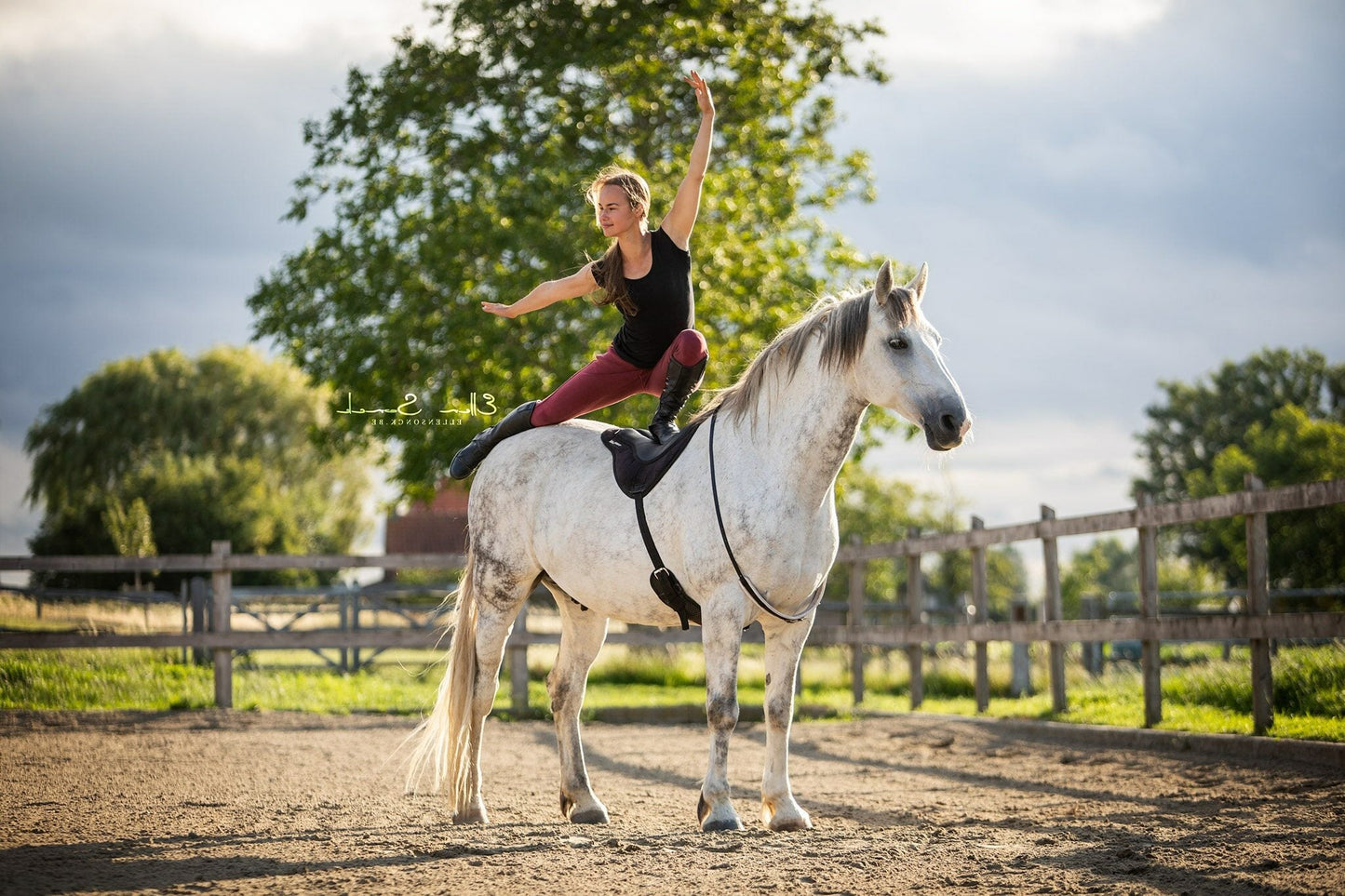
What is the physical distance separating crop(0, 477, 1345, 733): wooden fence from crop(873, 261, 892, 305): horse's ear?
357 cm

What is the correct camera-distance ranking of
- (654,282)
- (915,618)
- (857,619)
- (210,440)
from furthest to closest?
1. (210,440)
2. (857,619)
3. (915,618)
4. (654,282)

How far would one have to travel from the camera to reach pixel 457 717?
565cm

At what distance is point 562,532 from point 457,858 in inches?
65.8

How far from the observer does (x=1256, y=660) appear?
7.41 meters

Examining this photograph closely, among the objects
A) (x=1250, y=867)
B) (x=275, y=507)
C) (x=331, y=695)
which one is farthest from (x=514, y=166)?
(x=275, y=507)

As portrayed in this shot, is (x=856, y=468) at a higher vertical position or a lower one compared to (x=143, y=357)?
lower

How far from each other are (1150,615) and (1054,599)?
4.27 ft

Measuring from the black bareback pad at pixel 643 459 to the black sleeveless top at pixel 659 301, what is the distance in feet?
1.43

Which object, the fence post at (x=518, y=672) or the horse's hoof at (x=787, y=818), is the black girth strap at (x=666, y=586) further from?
the fence post at (x=518, y=672)

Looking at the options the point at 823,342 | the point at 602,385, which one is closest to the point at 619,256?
the point at 602,385

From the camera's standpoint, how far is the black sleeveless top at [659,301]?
5.22m

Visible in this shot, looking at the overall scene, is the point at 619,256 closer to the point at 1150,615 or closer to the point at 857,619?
the point at 1150,615

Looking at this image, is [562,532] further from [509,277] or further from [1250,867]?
[509,277]

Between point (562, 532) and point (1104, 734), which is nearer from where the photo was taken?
point (562, 532)
